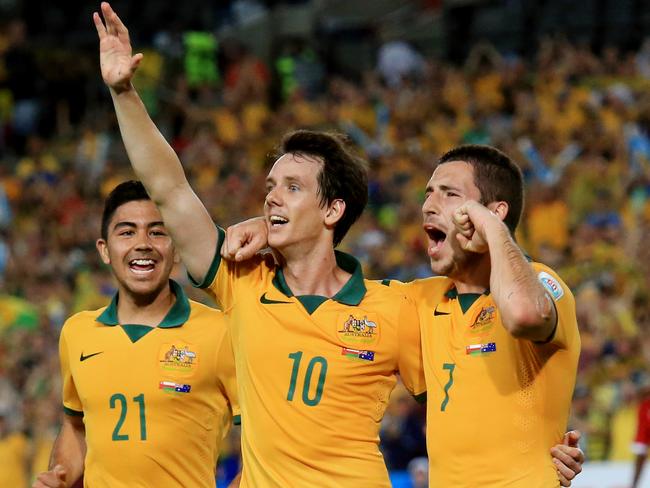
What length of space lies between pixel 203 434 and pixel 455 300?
132cm

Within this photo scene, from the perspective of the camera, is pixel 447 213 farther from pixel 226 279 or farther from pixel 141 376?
pixel 141 376

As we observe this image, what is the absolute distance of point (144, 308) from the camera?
574cm

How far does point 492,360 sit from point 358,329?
0.55 m

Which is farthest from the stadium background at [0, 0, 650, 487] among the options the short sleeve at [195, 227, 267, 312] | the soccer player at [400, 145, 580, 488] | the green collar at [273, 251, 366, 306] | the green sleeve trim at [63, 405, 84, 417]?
the soccer player at [400, 145, 580, 488]

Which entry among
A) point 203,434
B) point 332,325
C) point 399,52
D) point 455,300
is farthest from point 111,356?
point 399,52

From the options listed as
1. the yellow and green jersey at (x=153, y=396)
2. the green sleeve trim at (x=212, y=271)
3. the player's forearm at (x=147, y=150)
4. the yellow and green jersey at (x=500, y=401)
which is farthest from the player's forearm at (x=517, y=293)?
the yellow and green jersey at (x=153, y=396)

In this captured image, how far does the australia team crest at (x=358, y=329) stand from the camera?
488cm

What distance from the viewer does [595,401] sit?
10.3m

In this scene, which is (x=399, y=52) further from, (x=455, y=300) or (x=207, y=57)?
(x=455, y=300)

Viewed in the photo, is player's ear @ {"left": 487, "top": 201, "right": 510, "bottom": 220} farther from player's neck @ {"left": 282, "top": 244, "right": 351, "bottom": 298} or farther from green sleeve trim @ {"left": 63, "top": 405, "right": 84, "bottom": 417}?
green sleeve trim @ {"left": 63, "top": 405, "right": 84, "bottom": 417}

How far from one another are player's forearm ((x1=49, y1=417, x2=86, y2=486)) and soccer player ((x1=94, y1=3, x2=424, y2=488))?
1135 millimetres

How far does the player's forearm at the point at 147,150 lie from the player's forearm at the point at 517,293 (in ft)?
3.95

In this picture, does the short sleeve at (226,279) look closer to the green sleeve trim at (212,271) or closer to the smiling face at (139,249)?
the green sleeve trim at (212,271)

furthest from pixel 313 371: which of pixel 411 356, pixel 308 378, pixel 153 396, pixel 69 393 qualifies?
pixel 69 393
